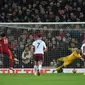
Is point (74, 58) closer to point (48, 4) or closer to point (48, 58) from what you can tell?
point (48, 58)

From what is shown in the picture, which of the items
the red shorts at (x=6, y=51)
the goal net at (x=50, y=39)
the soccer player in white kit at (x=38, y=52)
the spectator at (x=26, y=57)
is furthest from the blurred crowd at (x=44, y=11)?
the soccer player in white kit at (x=38, y=52)

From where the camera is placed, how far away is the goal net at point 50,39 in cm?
1655

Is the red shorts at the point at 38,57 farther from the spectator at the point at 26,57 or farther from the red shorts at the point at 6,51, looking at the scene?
the red shorts at the point at 6,51

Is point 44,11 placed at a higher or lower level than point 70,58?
higher

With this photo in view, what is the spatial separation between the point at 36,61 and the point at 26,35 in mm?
1416

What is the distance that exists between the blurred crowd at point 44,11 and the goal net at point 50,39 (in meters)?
3.26

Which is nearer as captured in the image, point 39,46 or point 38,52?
point 39,46

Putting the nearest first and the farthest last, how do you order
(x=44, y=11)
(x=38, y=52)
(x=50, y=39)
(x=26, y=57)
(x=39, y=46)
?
1. (x=39, y=46)
2. (x=38, y=52)
3. (x=50, y=39)
4. (x=26, y=57)
5. (x=44, y=11)

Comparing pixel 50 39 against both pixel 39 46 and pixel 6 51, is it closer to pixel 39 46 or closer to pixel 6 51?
Answer: pixel 39 46

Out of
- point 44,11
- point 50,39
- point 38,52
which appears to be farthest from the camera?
point 44,11

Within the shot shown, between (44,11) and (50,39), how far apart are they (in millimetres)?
4544

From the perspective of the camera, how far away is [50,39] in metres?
16.7

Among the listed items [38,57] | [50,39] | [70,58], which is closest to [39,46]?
[38,57]

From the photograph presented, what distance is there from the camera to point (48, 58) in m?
16.9
